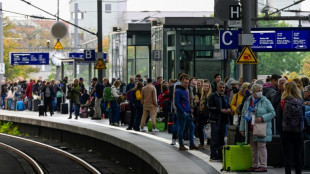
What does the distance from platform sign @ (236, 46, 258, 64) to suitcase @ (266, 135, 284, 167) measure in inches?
171

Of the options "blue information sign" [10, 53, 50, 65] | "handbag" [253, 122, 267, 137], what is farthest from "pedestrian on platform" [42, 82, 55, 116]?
"blue information sign" [10, 53, 50, 65]

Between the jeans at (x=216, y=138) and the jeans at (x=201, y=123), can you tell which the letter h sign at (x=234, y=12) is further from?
the jeans at (x=216, y=138)

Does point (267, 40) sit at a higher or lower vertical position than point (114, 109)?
higher

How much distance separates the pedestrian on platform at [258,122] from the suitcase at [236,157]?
0.15 meters

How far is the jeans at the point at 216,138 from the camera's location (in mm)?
17766

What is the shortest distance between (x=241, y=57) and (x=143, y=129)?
7.88 metres

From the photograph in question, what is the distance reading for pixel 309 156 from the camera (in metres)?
16.2

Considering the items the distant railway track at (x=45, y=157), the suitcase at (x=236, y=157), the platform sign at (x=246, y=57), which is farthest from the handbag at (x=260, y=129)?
the distant railway track at (x=45, y=157)

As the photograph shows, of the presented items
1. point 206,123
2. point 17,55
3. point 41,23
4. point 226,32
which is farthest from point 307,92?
point 41,23

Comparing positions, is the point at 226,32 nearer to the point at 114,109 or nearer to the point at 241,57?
the point at 241,57

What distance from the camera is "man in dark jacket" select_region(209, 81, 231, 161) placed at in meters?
17.8

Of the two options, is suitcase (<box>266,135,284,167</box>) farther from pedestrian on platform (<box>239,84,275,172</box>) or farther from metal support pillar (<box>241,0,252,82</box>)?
metal support pillar (<box>241,0,252,82</box>)

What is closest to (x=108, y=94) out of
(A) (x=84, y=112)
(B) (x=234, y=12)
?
(A) (x=84, y=112)

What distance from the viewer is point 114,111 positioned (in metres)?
30.7
